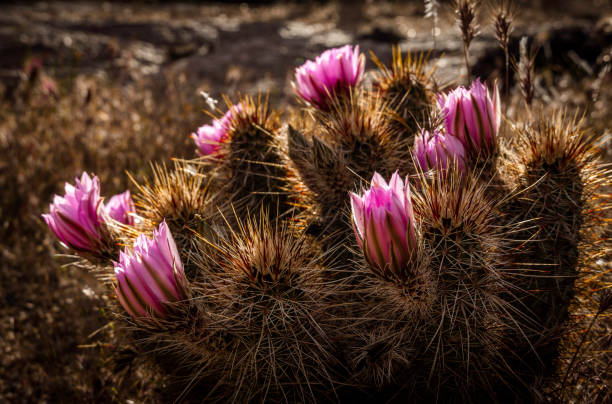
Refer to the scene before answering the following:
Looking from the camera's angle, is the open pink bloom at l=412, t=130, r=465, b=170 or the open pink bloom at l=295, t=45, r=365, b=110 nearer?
the open pink bloom at l=412, t=130, r=465, b=170

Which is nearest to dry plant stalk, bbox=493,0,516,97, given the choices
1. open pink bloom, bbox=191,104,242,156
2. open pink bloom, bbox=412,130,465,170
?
open pink bloom, bbox=412,130,465,170

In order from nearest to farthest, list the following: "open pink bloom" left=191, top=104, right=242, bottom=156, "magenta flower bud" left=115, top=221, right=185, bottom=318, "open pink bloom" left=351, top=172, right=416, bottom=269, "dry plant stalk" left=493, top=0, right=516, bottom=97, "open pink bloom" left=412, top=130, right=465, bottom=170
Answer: "open pink bloom" left=351, top=172, right=416, bottom=269 → "magenta flower bud" left=115, top=221, right=185, bottom=318 → "open pink bloom" left=412, top=130, right=465, bottom=170 → "dry plant stalk" left=493, top=0, right=516, bottom=97 → "open pink bloom" left=191, top=104, right=242, bottom=156

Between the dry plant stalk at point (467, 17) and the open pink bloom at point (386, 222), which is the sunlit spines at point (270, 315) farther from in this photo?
the dry plant stalk at point (467, 17)

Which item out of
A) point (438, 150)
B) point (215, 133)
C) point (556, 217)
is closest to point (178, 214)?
point (215, 133)

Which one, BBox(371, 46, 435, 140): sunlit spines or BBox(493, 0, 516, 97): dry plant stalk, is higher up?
BBox(493, 0, 516, 97): dry plant stalk

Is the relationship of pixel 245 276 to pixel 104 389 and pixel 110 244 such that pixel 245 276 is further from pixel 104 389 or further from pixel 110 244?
pixel 104 389

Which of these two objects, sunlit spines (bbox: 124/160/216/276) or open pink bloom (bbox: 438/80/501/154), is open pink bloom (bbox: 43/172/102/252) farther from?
open pink bloom (bbox: 438/80/501/154)

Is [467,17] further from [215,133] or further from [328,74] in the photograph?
[215,133]

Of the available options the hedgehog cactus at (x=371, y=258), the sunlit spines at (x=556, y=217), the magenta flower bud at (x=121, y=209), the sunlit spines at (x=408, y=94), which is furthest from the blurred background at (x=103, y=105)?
the sunlit spines at (x=556, y=217)

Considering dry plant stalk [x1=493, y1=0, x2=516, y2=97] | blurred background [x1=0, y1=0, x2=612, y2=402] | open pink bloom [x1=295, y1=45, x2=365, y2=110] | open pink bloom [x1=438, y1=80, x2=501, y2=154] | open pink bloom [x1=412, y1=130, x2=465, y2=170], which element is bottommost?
blurred background [x1=0, y1=0, x2=612, y2=402]
